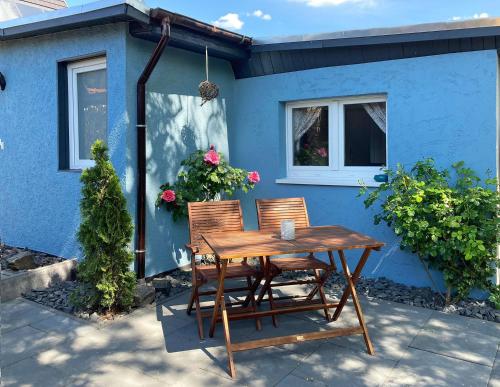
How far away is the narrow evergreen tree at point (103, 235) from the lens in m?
4.32

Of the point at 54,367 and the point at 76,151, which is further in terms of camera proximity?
the point at 76,151

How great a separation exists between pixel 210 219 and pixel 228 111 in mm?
2553

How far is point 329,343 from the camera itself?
3.90 metres

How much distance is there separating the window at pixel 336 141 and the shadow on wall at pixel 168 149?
48.9 inches

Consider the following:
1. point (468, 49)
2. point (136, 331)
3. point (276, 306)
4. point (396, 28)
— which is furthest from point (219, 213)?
point (468, 49)

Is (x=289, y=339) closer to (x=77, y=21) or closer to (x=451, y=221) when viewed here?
(x=451, y=221)

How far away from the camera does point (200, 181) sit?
18.7ft

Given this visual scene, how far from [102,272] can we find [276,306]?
1739 mm

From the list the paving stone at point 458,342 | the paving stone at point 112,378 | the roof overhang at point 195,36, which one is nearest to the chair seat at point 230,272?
the paving stone at point 112,378

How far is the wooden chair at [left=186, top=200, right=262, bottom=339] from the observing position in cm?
422

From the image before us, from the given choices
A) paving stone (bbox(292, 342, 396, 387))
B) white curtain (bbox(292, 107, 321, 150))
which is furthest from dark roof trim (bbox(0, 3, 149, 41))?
paving stone (bbox(292, 342, 396, 387))

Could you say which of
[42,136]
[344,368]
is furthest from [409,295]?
[42,136]

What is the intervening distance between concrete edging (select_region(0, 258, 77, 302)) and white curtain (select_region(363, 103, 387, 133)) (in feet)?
13.7

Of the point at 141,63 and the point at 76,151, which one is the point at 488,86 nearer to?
the point at 141,63
